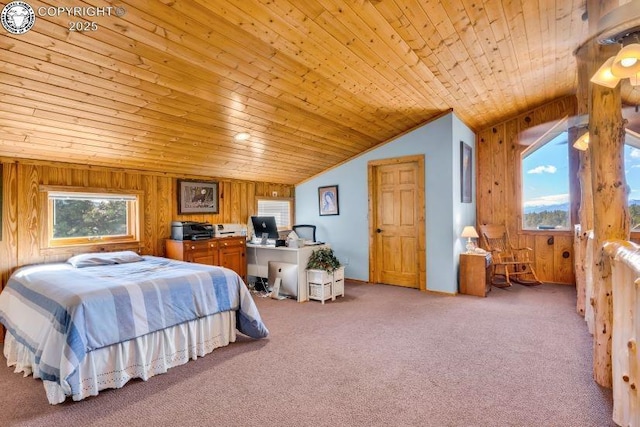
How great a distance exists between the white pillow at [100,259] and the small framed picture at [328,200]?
3.27 metres

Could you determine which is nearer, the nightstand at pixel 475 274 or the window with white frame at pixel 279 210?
the nightstand at pixel 475 274

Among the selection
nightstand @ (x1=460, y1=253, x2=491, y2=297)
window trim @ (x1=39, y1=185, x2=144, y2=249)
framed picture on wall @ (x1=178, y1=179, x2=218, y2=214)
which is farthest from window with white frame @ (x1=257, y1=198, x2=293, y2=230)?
nightstand @ (x1=460, y1=253, x2=491, y2=297)

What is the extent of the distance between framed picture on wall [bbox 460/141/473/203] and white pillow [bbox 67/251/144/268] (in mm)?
4512

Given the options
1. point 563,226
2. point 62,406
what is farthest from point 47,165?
point 563,226

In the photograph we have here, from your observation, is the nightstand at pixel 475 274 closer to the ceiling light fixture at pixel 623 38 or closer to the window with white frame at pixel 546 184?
the window with white frame at pixel 546 184

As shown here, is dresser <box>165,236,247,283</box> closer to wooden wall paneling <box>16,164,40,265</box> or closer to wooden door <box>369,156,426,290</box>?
wooden wall paneling <box>16,164,40,265</box>

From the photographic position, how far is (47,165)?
3621mm

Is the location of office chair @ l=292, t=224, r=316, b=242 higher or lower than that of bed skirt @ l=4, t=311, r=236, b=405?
higher

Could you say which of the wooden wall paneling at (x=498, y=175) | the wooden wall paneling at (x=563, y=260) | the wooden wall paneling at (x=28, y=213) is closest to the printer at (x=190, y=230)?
the wooden wall paneling at (x=28, y=213)

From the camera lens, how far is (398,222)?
215 inches

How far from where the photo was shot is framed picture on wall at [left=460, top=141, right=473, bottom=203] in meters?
5.21

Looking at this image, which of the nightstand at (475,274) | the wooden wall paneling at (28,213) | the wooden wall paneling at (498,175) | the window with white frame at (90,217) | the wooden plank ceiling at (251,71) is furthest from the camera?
the wooden wall paneling at (498,175)

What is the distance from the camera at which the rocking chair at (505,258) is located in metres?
5.54

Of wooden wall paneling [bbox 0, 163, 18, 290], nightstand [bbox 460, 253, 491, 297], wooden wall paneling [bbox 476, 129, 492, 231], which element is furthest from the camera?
wooden wall paneling [bbox 476, 129, 492, 231]
